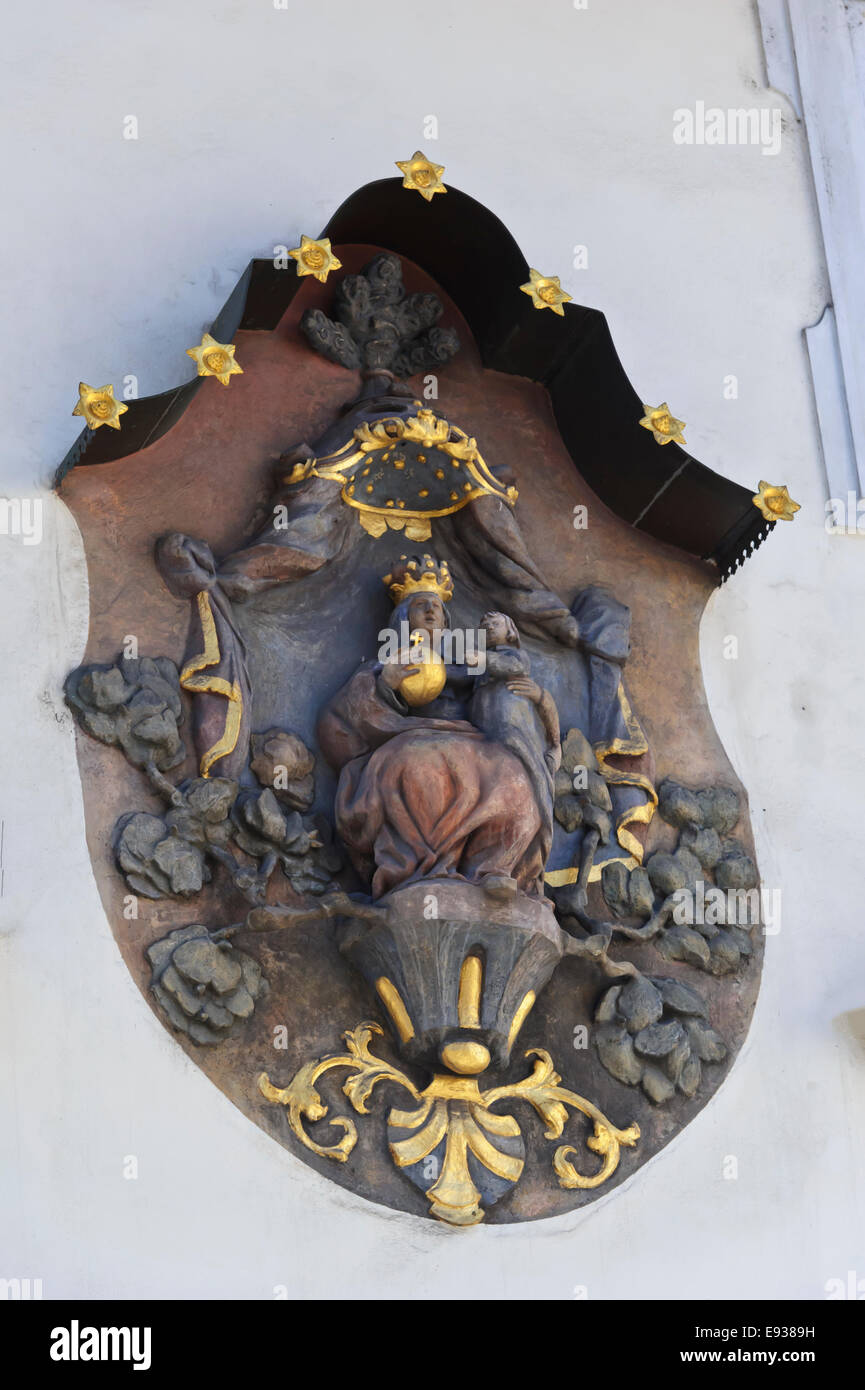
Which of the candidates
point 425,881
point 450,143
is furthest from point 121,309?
→ point 425,881

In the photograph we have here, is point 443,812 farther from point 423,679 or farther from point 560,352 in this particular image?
point 560,352

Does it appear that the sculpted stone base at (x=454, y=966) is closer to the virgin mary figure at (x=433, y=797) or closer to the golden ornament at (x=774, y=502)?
the virgin mary figure at (x=433, y=797)

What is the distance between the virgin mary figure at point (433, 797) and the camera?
465cm

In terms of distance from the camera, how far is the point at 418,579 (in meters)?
5.09

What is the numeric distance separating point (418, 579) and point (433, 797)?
644mm

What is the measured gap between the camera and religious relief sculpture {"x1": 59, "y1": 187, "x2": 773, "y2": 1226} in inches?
180

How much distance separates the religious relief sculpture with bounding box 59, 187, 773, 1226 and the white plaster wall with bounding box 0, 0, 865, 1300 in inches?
4.6

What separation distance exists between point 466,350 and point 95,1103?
2.20 metres

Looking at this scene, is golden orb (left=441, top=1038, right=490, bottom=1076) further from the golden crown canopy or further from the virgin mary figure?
the golden crown canopy

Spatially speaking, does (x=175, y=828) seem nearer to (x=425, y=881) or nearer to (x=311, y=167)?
(x=425, y=881)

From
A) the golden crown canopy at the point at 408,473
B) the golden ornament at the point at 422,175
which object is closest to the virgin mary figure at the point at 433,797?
the golden crown canopy at the point at 408,473

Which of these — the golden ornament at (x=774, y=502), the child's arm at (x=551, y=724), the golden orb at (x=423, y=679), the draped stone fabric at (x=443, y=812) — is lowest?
the draped stone fabric at (x=443, y=812)

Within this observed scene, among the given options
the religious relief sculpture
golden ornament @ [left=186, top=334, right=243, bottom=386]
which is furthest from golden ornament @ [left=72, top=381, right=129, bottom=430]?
the religious relief sculpture

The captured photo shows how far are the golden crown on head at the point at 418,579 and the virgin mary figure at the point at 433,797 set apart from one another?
0.92ft
